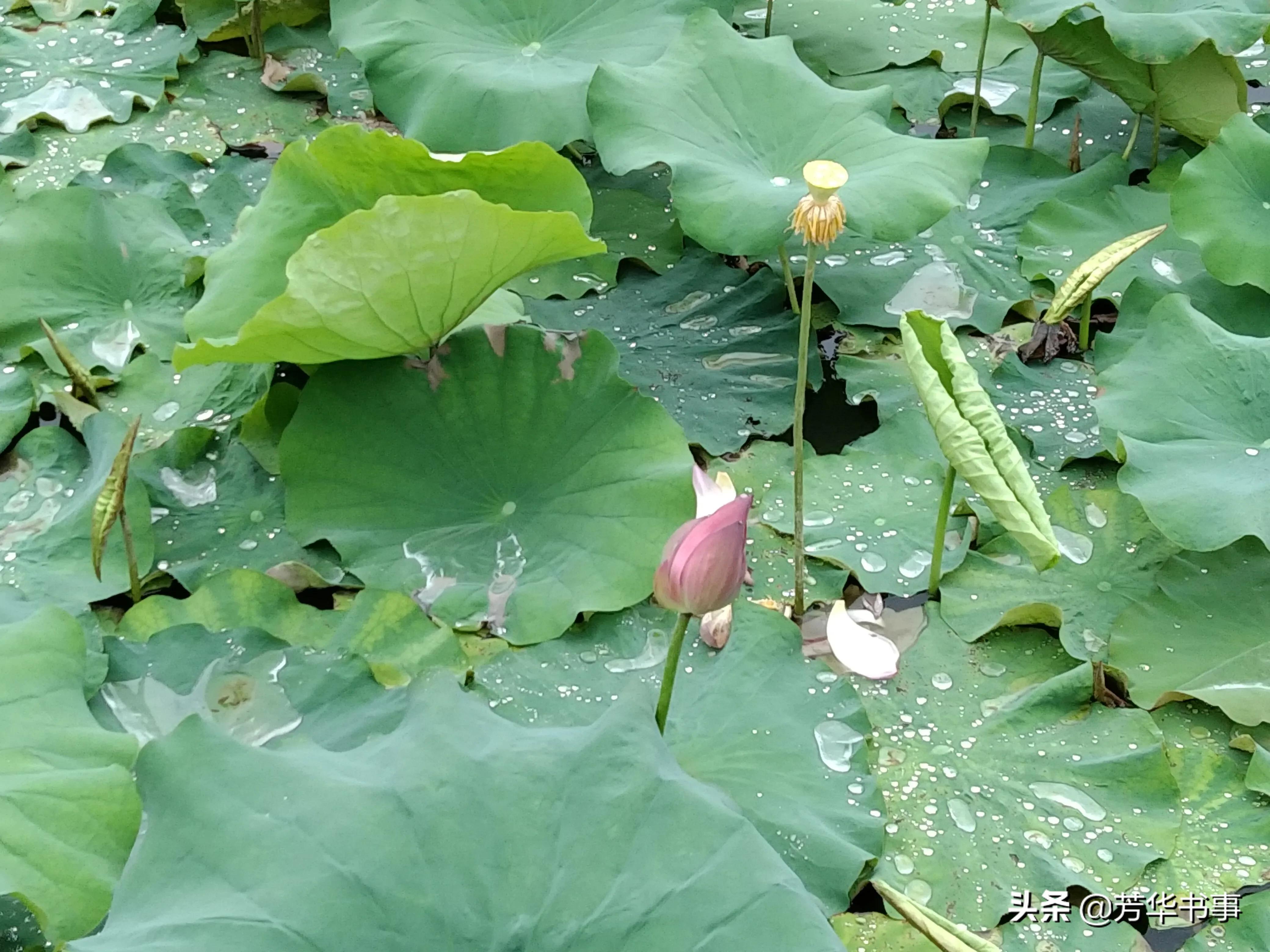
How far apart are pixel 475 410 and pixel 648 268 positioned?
2.04 ft

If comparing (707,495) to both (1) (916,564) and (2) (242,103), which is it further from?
(2) (242,103)

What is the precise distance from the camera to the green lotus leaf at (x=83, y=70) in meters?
2.57

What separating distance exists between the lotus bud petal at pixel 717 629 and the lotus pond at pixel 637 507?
0.02 meters

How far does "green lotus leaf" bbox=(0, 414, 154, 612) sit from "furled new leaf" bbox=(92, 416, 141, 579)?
122 mm

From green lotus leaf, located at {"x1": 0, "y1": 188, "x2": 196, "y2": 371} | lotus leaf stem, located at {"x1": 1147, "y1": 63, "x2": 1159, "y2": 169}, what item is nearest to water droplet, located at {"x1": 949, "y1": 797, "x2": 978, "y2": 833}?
green lotus leaf, located at {"x1": 0, "y1": 188, "x2": 196, "y2": 371}

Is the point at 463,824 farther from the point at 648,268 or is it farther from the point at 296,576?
the point at 648,268

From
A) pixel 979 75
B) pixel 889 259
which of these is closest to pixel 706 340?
pixel 889 259

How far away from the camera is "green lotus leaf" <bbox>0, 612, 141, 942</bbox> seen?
1187 mm

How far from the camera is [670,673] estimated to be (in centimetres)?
140

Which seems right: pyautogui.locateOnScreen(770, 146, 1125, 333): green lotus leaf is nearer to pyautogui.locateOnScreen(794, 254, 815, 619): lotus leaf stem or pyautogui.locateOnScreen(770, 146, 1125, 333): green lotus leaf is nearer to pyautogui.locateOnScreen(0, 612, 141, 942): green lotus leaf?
pyautogui.locateOnScreen(794, 254, 815, 619): lotus leaf stem

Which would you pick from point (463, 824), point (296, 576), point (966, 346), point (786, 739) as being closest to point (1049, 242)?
point (966, 346)

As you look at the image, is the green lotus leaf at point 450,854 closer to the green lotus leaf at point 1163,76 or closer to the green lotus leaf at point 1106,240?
the green lotus leaf at point 1106,240

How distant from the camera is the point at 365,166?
171cm

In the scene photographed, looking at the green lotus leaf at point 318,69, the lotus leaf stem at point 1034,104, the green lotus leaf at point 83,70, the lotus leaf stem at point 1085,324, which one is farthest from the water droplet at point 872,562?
the green lotus leaf at point 83,70
